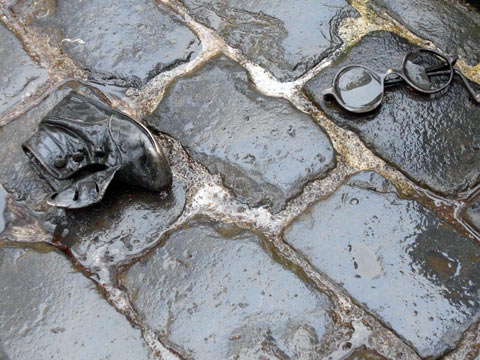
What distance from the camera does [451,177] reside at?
1.90 m

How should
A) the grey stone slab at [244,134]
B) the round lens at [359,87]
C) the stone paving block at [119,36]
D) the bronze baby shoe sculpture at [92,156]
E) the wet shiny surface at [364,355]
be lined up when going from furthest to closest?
the stone paving block at [119,36]
the round lens at [359,87]
the grey stone slab at [244,134]
the bronze baby shoe sculpture at [92,156]
the wet shiny surface at [364,355]

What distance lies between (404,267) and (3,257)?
47.2 inches

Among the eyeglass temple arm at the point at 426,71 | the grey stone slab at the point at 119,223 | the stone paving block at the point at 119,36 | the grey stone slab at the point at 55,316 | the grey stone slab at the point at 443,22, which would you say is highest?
the grey stone slab at the point at 443,22

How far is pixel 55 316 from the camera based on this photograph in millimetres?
1648

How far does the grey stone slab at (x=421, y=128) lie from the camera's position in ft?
6.29

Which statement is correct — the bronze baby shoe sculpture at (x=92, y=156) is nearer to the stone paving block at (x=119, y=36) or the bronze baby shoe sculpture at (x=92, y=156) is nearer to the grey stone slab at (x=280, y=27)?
the stone paving block at (x=119, y=36)

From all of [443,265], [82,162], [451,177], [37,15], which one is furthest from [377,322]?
[37,15]

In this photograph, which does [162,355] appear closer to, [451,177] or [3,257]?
[3,257]

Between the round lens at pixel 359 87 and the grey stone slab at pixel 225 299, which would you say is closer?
the grey stone slab at pixel 225 299

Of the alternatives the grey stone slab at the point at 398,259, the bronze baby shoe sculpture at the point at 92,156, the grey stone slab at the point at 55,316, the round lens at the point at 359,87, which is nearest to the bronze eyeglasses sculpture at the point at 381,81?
the round lens at the point at 359,87

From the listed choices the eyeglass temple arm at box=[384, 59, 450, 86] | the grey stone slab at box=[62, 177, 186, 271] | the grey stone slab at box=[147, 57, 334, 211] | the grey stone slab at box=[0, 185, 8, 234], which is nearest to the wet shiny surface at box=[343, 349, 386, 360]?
the grey stone slab at box=[147, 57, 334, 211]

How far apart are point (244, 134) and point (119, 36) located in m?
0.68

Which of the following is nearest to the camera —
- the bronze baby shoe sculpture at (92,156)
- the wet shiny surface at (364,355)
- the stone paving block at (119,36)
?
the wet shiny surface at (364,355)

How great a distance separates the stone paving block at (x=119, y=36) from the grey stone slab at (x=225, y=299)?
72 centimetres
